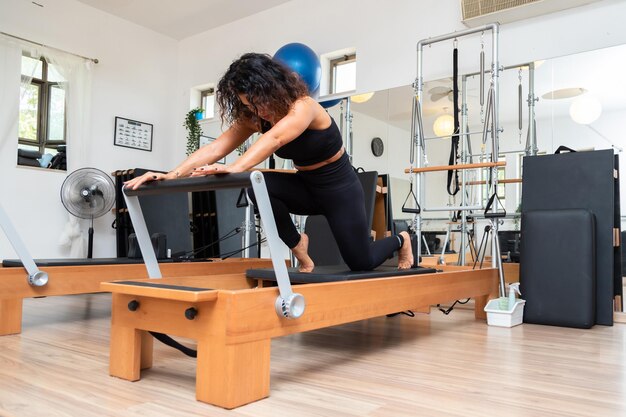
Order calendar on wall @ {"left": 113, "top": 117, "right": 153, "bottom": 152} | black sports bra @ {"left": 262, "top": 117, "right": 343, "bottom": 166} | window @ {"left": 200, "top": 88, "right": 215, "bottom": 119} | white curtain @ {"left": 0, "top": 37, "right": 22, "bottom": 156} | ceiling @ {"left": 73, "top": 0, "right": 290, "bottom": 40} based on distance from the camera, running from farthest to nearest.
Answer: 1. window @ {"left": 200, "top": 88, "right": 215, "bottom": 119}
2. calendar on wall @ {"left": 113, "top": 117, "right": 153, "bottom": 152}
3. ceiling @ {"left": 73, "top": 0, "right": 290, "bottom": 40}
4. white curtain @ {"left": 0, "top": 37, "right": 22, "bottom": 156}
5. black sports bra @ {"left": 262, "top": 117, "right": 343, "bottom": 166}

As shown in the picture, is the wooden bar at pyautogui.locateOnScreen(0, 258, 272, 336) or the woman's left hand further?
the wooden bar at pyautogui.locateOnScreen(0, 258, 272, 336)

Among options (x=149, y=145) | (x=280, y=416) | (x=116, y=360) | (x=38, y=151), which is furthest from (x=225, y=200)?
(x=280, y=416)

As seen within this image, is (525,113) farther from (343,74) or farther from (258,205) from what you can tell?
(258,205)

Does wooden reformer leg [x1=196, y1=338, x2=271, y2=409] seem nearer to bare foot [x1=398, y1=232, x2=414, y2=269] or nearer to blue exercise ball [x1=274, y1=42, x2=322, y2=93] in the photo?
bare foot [x1=398, y1=232, x2=414, y2=269]

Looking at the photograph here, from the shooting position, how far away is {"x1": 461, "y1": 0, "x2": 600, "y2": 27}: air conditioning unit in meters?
3.91

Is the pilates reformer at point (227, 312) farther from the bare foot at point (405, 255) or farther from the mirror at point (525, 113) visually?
the mirror at point (525, 113)

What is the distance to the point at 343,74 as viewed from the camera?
539cm

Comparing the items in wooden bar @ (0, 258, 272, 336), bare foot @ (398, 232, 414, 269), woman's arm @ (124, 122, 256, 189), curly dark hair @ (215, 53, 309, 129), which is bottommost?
wooden bar @ (0, 258, 272, 336)

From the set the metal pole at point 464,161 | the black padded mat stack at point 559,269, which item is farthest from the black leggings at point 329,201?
the metal pole at point 464,161

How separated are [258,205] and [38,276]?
158 centimetres

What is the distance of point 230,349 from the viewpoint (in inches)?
54.5

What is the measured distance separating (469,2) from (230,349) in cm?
377

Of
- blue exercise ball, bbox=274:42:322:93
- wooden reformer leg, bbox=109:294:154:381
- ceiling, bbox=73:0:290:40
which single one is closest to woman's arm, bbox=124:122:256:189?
wooden reformer leg, bbox=109:294:154:381

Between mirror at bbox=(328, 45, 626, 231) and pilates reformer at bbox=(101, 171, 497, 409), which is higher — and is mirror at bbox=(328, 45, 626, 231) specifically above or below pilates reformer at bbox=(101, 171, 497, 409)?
above
